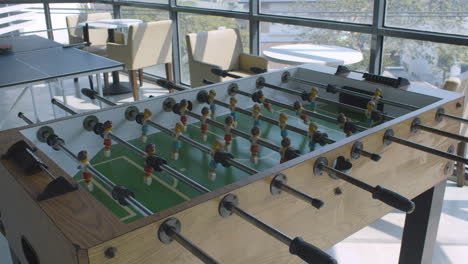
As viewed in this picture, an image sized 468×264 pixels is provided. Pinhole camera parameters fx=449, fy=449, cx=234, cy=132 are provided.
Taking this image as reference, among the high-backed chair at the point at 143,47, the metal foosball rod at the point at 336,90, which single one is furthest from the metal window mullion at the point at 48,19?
the metal foosball rod at the point at 336,90

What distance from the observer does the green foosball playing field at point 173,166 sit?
1463 millimetres

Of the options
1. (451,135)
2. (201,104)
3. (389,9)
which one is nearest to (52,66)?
(201,104)

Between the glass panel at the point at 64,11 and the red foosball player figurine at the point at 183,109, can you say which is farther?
the glass panel at the point at 64,11

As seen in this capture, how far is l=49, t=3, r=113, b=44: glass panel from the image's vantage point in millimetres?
7035

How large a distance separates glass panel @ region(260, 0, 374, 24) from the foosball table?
1.79m

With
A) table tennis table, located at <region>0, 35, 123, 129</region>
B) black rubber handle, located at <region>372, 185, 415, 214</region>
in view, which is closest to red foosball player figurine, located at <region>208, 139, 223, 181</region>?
black rubber handle, located at <region>372, 185, 415, 214</region>

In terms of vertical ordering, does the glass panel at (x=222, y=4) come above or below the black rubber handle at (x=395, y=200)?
above

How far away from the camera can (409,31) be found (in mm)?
3607

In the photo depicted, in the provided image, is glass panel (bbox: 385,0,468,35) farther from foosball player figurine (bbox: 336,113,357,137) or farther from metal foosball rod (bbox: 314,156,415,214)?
metal foosball rod (bbox: 314,156,415,214)

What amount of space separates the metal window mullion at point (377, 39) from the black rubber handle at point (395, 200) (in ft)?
9.49

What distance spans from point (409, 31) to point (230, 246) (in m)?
3.01

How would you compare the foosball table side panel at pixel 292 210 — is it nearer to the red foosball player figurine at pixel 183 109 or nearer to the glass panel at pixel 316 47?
the red foosball player figurine at pixel 183 109

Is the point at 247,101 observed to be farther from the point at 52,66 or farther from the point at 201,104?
the point at 52,66

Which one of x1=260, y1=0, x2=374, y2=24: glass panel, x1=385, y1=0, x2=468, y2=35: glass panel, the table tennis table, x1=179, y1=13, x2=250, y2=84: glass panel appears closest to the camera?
the table tennis table
